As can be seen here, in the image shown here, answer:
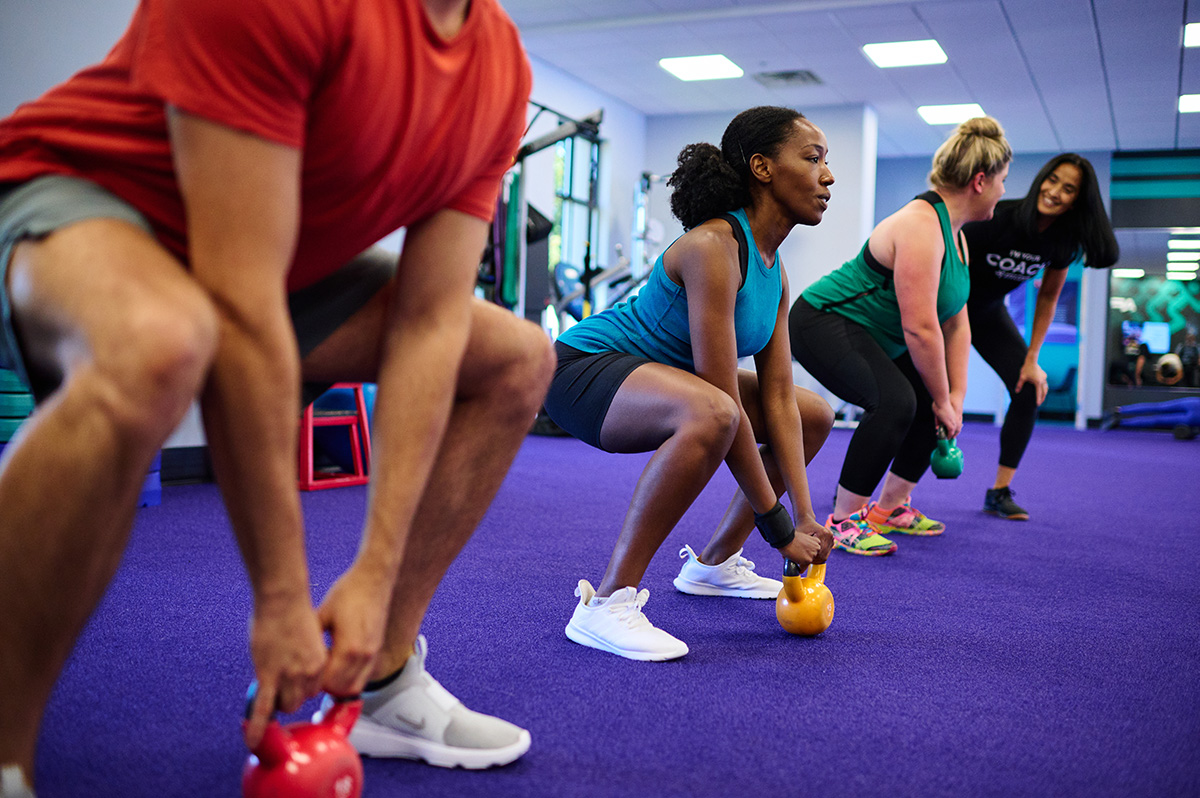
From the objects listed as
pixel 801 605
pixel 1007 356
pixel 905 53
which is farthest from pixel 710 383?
pixel 905 53

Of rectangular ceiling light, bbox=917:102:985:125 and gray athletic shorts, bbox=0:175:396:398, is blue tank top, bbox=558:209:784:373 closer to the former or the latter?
gray athletic shorts, bbox=0:175:396:398

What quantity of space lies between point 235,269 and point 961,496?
156 inches

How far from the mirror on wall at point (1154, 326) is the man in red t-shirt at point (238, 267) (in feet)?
36.5

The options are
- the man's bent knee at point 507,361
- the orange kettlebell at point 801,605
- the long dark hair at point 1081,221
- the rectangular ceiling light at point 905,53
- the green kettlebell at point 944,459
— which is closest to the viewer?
the man's bent knee at point 507,361

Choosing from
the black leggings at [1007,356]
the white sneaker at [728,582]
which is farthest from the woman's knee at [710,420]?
the black leggings at [1007,356]

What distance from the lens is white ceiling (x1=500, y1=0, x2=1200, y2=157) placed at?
6.64 meters

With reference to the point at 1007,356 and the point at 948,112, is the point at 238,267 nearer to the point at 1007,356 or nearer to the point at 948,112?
the point at 1007,356

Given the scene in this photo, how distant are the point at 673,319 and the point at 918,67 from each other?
6.94 m

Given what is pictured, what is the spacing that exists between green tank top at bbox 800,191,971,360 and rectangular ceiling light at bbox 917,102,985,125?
6822 millimetres

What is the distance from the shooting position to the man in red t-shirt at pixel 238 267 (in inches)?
28.1

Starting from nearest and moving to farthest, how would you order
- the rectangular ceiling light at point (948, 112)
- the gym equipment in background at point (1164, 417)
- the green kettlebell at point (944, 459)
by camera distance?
the green kettlebell at point (944, 459), the gym equipment in background at point (1164, 417), the rectangular ceiling light at point (948, 112)

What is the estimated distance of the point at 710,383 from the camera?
1.72 m

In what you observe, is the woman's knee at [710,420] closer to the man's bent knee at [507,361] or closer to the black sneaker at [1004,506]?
the man's bent knee at [507,361]

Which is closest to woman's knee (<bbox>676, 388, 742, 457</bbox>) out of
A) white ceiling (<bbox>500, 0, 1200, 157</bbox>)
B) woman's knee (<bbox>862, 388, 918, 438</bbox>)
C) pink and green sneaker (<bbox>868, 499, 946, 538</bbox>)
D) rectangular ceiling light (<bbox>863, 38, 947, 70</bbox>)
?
woman's knee (<bbox>862, 388, 918, 438</bbox>)
